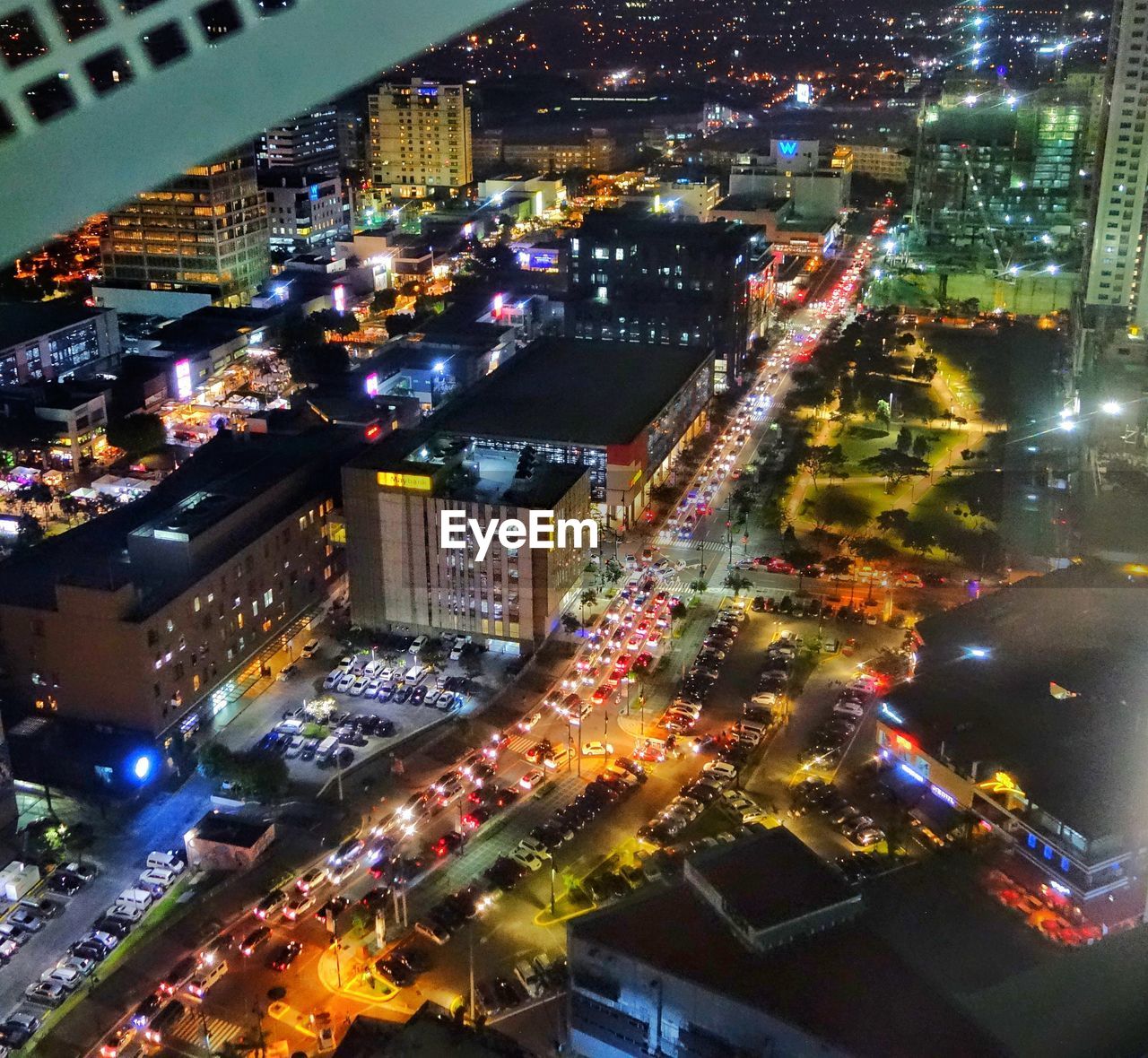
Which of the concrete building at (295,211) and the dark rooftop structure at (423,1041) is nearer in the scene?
the dark rooftop structure at (423,1041)

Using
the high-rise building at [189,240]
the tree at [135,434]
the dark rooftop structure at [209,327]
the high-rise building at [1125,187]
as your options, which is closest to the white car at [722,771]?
the tree at [135,434]

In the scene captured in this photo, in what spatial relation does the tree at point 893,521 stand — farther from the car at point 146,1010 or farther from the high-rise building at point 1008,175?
the high-rise building at point 1008,175

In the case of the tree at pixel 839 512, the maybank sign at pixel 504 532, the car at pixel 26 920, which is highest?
the maybank sign at pixel 504 532

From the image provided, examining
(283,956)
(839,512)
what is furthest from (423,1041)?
(839,512)

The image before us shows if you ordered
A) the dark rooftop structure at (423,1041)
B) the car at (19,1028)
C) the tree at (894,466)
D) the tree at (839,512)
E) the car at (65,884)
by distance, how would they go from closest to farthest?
the dark rooftop structure at (423,1041) → the car at (19,1028) → the car at (65,884) → the tree at (839,512) → the tree at (894,466)

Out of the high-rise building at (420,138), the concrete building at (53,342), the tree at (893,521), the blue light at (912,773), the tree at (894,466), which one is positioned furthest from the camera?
the high-rise building at (420,138)

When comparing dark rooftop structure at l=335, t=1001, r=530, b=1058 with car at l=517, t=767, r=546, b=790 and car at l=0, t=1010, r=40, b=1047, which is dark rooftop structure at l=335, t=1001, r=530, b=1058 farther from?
car at l=517, t=767, r=546, b=790

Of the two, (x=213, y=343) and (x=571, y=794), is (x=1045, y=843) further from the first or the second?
(x=213, y=343)

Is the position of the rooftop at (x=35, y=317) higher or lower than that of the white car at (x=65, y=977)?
higher

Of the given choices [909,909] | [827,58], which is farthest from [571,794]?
[827,58]

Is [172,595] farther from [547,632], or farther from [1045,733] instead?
[1045,733]
